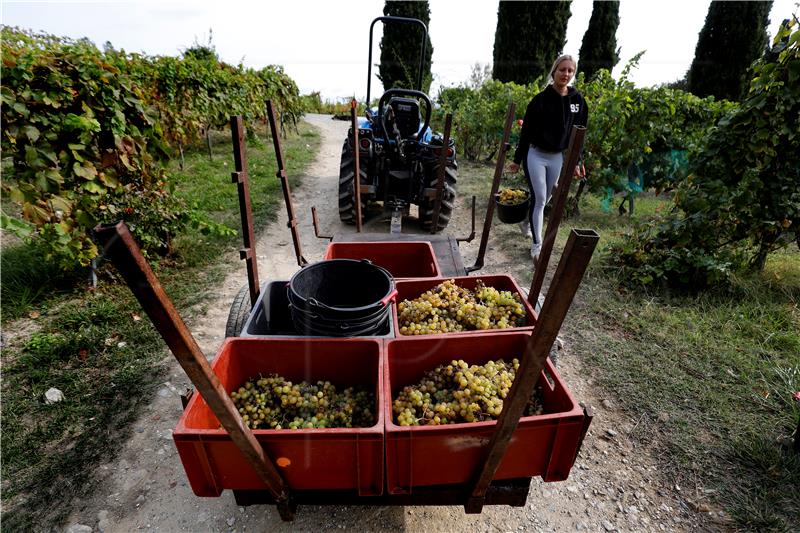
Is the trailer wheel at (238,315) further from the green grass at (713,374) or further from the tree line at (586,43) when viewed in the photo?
the tree line at (586,43)

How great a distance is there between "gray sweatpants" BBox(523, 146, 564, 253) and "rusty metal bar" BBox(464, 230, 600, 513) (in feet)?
11.6

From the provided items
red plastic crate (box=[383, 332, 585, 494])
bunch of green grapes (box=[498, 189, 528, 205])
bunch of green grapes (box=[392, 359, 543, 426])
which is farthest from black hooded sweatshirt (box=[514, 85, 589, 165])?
→ red plastic crate (box=[383, 332, 585, 494])

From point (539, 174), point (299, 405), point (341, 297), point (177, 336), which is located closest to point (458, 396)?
point (299, 405)

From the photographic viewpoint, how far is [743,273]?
4320 millimetres

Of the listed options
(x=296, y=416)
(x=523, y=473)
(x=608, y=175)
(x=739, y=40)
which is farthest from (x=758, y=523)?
(x=739, y=40)

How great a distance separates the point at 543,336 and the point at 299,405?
121cm

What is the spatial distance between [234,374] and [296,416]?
1.24 feet

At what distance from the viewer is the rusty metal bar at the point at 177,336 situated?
89cm

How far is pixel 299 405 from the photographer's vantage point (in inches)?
72.8

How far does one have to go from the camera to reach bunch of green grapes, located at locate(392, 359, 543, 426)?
68.6 inches

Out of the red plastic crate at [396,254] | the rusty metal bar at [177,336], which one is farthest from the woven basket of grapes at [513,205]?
the rusty metal bar at [177,336]

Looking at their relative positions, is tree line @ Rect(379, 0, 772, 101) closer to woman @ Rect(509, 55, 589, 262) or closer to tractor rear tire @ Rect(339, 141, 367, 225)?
tractor rear tire @ Rect(339, 141, 367, 225)

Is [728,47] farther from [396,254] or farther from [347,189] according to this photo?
[396,254]

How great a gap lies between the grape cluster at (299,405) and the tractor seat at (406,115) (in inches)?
184
